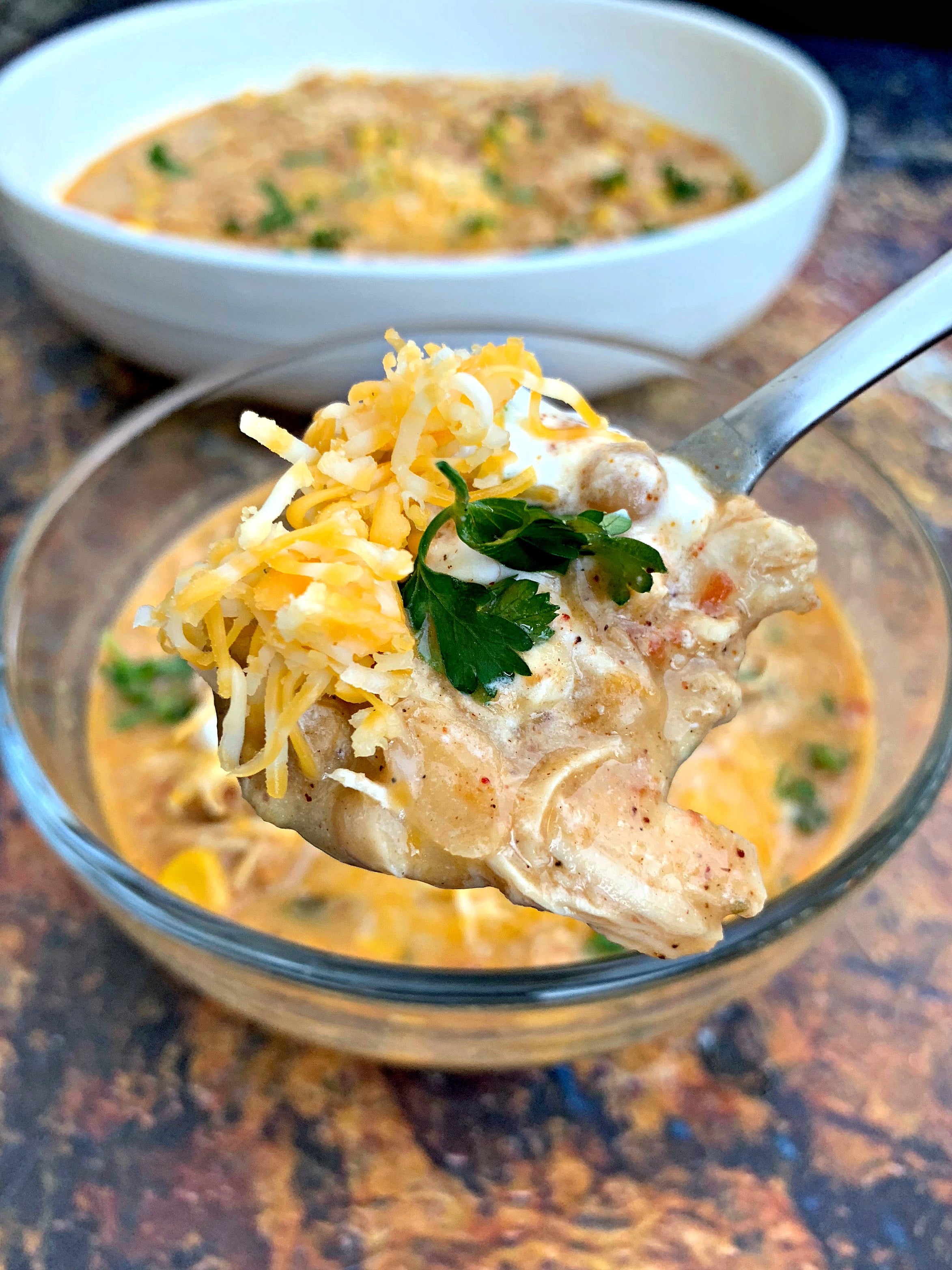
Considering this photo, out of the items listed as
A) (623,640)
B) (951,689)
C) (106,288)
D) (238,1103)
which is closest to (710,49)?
(106,288)

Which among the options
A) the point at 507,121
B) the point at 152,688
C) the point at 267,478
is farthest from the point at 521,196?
the point at 152,688

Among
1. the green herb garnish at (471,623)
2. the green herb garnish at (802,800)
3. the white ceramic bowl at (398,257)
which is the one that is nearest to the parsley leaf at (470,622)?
the green herb garnish at (471,623)

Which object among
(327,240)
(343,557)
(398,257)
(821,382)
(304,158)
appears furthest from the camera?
(304,158)

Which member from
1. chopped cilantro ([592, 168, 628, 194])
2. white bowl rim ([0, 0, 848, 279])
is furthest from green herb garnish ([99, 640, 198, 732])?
chopped cilantro ([592, 168, 628, 194])

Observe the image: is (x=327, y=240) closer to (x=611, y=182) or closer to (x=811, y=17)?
(x=611, y=182)

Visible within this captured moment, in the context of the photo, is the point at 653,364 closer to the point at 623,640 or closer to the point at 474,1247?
the point at 623,640

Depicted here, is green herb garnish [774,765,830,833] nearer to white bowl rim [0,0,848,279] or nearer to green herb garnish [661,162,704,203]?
white bowl rim [0,0,848,279]
